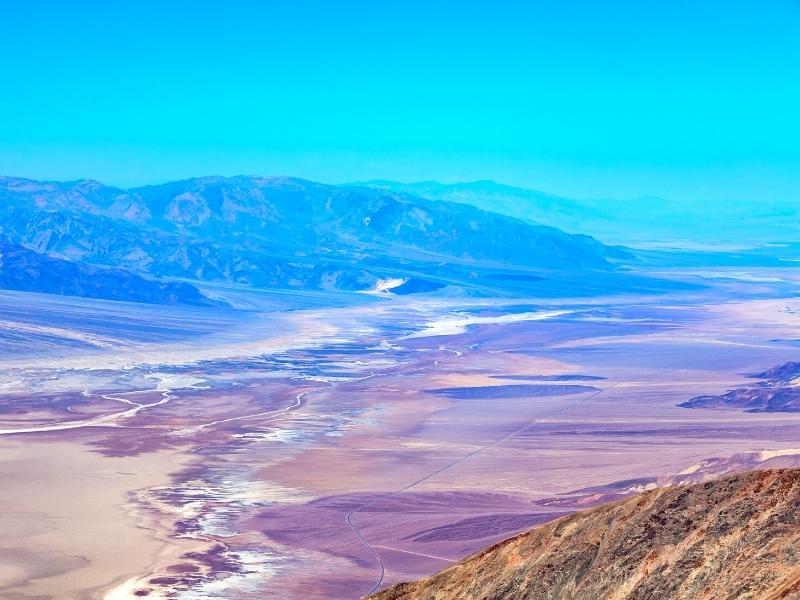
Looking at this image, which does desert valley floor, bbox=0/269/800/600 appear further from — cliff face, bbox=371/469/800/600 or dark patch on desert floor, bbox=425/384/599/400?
cliff face, bbox=371/469/800/600

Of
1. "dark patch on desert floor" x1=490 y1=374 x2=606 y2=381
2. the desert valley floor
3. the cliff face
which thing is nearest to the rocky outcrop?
the desert valley floor

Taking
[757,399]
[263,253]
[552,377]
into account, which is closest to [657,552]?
[757,399]

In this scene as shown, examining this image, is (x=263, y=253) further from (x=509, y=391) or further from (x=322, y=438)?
Answer: (x=322, y=438)

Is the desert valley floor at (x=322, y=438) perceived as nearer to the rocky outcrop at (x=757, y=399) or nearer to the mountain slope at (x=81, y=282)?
the rocky outcrop at (x=757, y=399)

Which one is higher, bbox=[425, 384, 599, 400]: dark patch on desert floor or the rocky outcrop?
bbox=[425, 384, 599, 400]: dark patch on desert floor

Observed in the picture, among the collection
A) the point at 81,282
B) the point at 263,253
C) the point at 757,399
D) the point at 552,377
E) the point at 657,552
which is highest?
the point at 263,253

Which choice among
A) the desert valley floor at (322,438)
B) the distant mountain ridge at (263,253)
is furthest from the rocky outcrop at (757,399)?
the distant mountain ridge at (263,253)
